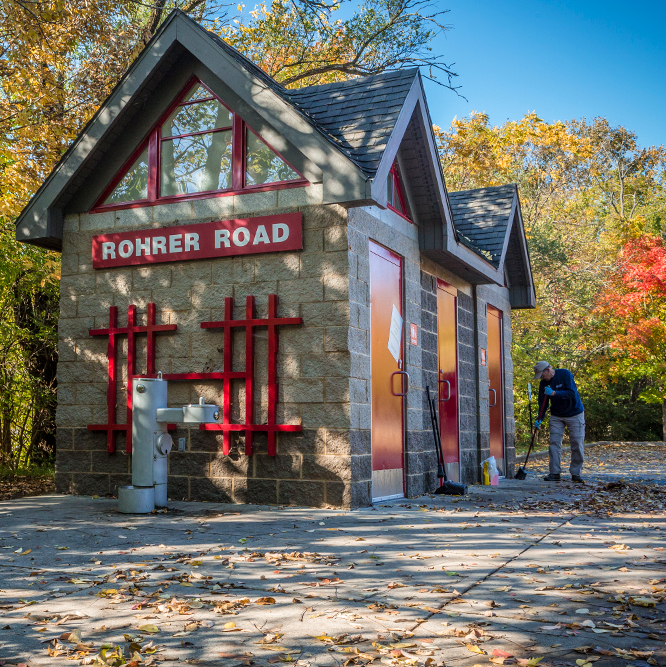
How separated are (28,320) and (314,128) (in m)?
7.22

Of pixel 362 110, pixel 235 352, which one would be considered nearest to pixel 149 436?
pixel 235 352

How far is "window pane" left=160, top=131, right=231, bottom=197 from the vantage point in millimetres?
9078

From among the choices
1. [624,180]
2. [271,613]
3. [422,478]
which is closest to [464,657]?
[271,613]

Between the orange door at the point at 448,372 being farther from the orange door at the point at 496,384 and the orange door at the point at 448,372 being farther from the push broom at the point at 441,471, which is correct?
the orange door at the point at 496,384

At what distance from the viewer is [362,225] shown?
873cm

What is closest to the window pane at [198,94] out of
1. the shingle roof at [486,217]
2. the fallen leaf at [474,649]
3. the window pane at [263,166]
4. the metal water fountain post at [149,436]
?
the window pane at [263,166]

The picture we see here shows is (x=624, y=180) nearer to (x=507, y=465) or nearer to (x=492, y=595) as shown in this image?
(x=507, y=465)

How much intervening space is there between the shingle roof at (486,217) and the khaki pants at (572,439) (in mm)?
2876

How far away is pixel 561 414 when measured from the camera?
12.7m

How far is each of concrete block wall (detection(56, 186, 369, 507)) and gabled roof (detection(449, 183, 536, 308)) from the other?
4.72m

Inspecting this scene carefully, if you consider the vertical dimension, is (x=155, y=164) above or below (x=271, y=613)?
above

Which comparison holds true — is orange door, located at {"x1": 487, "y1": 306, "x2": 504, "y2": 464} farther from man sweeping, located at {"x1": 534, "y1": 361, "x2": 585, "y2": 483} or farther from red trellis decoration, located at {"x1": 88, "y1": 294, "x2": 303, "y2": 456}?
red trellis decoration, located at {"x1": 88, "y1": 294, "x2": 303, "y2": 456}

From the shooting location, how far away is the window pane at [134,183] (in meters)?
9.56

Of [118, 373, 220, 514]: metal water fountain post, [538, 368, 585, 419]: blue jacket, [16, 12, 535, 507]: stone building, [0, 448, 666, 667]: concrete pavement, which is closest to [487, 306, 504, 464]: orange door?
[538, 368, 585, 419]: blue jacket
